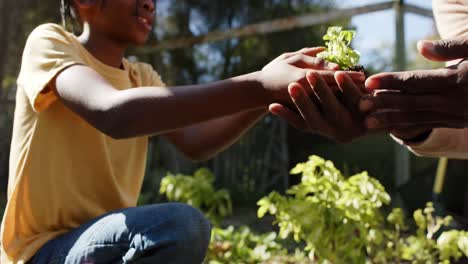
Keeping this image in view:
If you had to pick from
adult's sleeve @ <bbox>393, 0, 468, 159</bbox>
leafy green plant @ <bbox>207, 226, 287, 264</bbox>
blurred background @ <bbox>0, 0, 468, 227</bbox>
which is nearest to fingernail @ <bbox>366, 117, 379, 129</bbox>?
adult's sleeve @ <bbox>393, 0, 468, 159</bbox>

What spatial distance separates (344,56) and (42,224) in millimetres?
1107

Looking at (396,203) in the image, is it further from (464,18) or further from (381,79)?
(381,79)

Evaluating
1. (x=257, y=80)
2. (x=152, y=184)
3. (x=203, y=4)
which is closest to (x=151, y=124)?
(x=257, y=80)

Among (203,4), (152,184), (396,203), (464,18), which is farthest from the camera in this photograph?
(203,4)

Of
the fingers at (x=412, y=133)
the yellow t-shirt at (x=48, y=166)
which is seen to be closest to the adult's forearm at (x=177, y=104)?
the yellow t-shirt at (x=48, y=166)

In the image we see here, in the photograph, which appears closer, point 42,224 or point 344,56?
point 344,56

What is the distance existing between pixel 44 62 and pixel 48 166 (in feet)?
1.19

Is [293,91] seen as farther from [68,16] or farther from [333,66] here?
[68,16]

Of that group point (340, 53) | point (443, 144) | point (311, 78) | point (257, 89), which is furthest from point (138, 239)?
point (443, 144)

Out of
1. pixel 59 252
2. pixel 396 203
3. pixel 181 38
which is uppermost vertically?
pixel 59 252

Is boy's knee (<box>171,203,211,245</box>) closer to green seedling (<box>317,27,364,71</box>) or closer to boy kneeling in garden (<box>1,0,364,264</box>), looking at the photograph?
boy kneeling in garden (<box>1,0,364,264</box>)

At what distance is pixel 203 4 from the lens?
7.53 meters

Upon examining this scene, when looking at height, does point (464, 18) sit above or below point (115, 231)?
above

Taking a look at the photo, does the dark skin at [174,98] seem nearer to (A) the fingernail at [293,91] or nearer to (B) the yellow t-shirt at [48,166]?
(A) the fingernail at [293,91]
